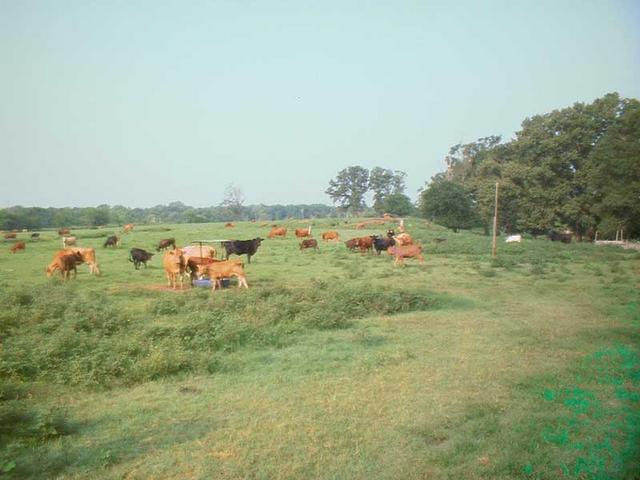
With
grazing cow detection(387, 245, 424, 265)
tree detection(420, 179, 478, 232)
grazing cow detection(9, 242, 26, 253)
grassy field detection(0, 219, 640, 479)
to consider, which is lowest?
grassy field detection(0, 219, 640, 479)

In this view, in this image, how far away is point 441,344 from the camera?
8.48 m

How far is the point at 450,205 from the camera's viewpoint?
47.7 metres

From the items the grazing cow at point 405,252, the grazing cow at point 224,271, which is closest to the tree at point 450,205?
the grazing cow at point 405,252

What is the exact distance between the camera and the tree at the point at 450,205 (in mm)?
47312

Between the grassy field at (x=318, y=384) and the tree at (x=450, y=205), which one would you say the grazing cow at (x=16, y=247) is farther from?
the tree at (x=450, y=205)

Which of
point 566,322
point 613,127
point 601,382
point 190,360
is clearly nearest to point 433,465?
point 601,382

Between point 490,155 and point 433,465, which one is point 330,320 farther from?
point 490,155

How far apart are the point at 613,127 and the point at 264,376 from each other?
123 feet

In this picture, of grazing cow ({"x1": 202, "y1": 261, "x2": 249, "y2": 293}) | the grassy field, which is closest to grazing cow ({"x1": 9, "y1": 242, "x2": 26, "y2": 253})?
the grassy field

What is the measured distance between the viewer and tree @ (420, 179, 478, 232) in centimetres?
4731

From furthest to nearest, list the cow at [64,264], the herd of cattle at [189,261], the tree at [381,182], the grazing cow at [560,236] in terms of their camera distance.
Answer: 1. the tree at [381,182]
2. the grazing cow at [560,236]
3. the cow at [64,264]
4. the herd of cattle at [189,261]

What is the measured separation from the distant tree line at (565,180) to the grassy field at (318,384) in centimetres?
2243

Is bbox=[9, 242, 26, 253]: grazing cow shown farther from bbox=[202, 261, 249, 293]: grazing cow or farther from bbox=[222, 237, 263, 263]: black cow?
bbox=[202, 261, 249, 293]: grazing cow

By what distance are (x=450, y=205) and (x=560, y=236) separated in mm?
11747
